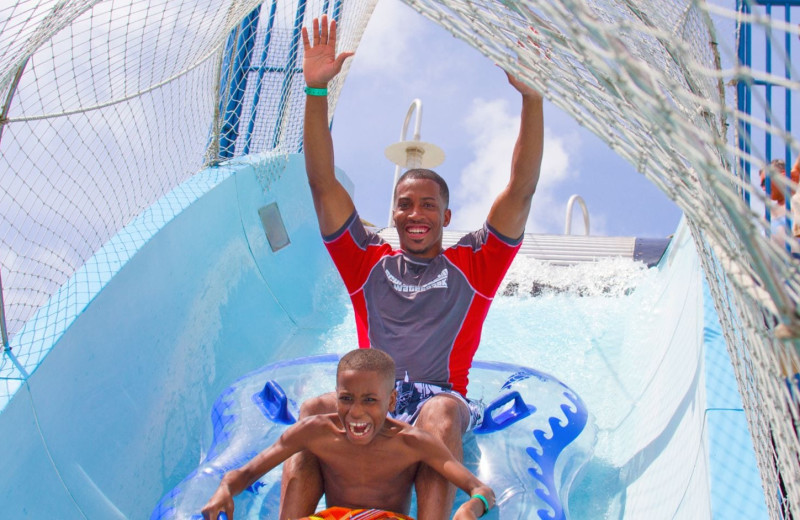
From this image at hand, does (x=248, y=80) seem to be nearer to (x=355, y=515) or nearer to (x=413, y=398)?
(x=413, y=398)

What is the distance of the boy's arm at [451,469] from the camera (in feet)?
4.96

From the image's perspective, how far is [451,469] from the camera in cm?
161

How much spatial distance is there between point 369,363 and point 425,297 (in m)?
0.50

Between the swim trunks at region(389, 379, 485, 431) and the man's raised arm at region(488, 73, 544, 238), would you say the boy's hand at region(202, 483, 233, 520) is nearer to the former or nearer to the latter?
the swim trunks at region(389, 379, 485, 431)

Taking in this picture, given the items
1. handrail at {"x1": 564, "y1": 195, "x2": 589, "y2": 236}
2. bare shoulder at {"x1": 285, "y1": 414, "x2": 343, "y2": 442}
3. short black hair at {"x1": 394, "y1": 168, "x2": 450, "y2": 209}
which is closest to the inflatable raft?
bare shoulder at {"x1": 285, "y1": 414, "x2": 343, "y2": 442}

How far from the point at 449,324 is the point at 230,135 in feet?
7.01

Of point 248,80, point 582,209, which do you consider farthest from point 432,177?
point 582,209

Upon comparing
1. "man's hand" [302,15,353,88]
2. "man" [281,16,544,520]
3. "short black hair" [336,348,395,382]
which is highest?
"man's hand" [302,15,353,88]

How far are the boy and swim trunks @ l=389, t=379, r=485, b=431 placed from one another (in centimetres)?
21

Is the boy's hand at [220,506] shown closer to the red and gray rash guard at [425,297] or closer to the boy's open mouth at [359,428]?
the boy's open mouth at [359,428]

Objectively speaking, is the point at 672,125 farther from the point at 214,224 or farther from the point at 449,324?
the point at 214,224

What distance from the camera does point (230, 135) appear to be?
3.77 meters

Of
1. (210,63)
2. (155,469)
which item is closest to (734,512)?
(155,469)

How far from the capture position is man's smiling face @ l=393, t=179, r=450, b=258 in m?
2.14
